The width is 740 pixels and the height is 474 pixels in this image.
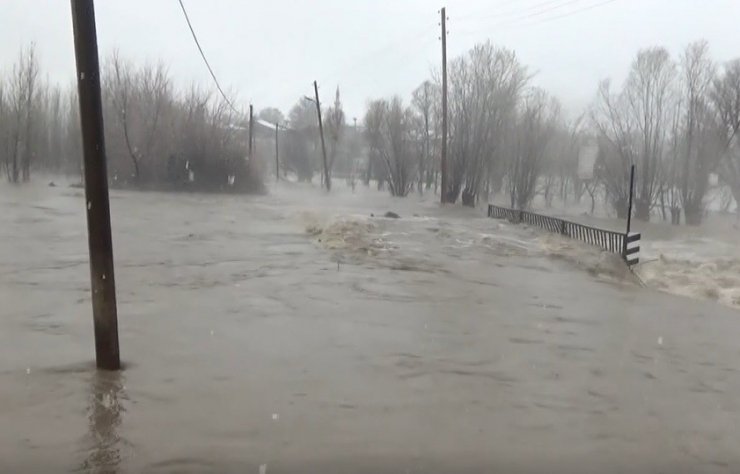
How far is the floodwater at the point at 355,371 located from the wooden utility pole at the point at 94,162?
82 centimetres

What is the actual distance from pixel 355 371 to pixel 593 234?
52.9ft

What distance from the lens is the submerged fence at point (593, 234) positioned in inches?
743

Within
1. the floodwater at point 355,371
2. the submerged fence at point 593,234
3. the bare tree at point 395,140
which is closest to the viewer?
the floodwater at point 355,371

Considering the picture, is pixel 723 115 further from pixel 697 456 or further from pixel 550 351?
pixel 697 456

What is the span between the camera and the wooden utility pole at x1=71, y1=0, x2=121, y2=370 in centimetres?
546

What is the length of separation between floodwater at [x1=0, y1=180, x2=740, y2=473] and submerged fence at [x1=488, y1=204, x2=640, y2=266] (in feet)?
14.6

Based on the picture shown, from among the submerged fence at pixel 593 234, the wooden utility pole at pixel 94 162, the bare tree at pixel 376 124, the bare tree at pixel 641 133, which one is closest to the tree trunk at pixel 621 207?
the bare tree at pixel 641 133

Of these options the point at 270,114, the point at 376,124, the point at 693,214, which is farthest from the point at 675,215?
the point at 270,114

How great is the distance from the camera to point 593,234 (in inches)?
833

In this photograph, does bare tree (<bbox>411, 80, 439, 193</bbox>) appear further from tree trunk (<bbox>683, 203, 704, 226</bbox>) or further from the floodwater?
the floodwater

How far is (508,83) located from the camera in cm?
4581

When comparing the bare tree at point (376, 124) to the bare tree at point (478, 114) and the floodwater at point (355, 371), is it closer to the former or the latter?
the bare tree at point (478, 114)

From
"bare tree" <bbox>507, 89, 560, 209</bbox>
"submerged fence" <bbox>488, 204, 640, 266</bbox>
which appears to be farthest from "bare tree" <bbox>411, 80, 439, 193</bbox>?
"submerged fence" <bbox>488, 204, 640, 266</bbox>

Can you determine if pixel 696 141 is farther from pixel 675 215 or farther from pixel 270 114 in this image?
pixel 270 114
